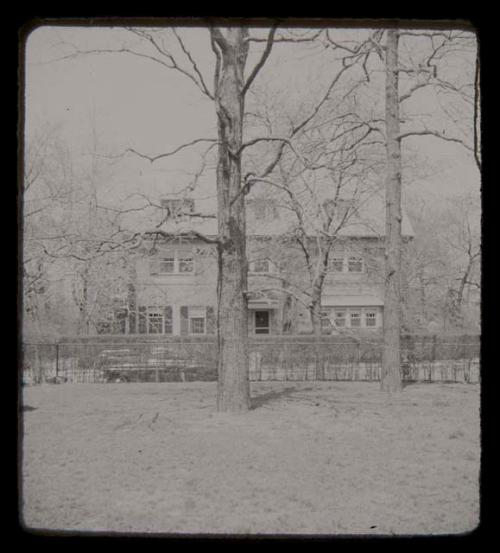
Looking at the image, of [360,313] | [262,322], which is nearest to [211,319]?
[262,322]

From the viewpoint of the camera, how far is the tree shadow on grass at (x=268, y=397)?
10.4 metres

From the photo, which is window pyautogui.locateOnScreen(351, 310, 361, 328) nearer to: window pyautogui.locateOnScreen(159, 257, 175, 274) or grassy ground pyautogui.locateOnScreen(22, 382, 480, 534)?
window pyautogui.locateOnScreen(159, 257, 175, 274)

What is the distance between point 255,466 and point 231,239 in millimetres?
3970

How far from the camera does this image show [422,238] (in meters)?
28.5

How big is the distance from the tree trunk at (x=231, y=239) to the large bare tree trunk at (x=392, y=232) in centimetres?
425

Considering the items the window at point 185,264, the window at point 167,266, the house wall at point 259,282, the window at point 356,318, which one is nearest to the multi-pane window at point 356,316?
the window at point 356,318

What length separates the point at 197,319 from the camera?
82.5 feet

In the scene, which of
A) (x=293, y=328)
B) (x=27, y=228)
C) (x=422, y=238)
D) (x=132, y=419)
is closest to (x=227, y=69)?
(x=132, y=419)

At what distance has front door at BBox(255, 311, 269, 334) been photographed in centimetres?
2716

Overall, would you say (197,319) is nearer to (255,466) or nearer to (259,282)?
(259,282)

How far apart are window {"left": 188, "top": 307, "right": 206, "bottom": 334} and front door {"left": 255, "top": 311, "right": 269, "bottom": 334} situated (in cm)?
284

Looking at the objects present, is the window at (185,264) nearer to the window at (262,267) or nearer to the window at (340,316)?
the window at (262,267)

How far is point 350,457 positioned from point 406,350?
9231 mm
